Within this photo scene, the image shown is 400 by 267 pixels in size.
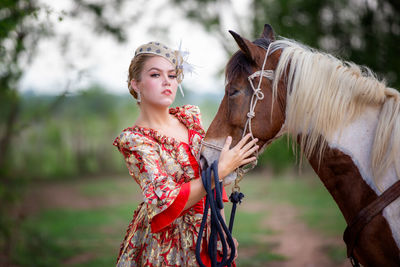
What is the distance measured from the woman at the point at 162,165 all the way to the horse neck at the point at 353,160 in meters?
0.44

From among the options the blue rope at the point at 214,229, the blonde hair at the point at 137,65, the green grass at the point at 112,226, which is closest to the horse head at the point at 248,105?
the blue rope at the point at 214,229

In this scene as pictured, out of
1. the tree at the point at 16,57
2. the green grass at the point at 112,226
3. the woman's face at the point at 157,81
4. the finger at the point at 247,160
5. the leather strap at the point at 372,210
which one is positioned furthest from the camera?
the green grass at the point at 112,226

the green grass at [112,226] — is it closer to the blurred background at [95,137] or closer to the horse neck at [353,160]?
the blurred background at [95,137]

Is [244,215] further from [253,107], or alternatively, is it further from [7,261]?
[253,107]

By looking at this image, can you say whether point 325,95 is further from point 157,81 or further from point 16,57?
point 16,57

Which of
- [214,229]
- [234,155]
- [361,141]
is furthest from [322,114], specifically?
[214,229]

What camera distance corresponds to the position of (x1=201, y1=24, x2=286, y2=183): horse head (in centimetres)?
179

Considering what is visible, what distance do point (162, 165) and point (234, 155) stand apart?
1.35ft

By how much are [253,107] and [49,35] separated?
443 centimetres

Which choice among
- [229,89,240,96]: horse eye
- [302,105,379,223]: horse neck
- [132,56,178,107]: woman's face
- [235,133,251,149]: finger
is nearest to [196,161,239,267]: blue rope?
[235,133,251,149]: finger

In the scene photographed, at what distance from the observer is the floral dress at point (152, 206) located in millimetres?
1750

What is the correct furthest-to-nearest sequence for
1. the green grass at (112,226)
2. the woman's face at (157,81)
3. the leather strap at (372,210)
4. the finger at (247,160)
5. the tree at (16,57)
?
the green grass at (112,226), the tree at (16,57), the woman's face at (157,81), the finger at (247,160), the leather strap at (372,210)

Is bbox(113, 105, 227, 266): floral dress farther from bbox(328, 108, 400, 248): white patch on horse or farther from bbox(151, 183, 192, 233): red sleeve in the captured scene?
bbox(328, 108, 400, 248): white patch on horse

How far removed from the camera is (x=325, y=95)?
5.86 feet
